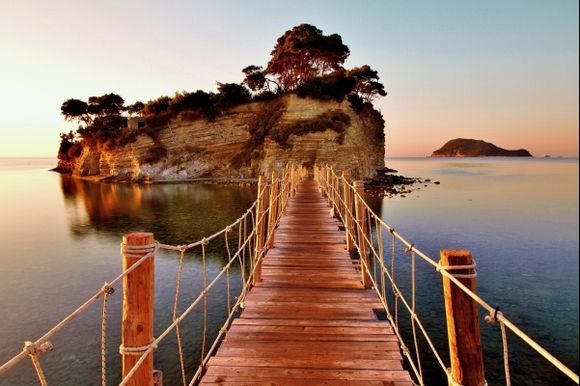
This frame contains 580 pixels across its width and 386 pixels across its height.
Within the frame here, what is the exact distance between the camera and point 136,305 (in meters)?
2.17

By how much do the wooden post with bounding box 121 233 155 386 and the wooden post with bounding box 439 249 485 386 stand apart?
6.00 ft

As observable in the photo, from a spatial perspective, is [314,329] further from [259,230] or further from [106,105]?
[106,105]

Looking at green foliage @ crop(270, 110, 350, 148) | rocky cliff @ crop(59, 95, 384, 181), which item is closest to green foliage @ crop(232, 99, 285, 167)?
rocky cliff @ crop(59, 95, 384, 181)

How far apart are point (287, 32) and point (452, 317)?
4913 centimetres

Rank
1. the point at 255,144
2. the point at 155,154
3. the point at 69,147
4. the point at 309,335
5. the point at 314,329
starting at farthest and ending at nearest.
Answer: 1. the point at 69,147
2. the point at 155,154
3. the point at 255,144
4. the point at 314,329
5. the point at 309,335

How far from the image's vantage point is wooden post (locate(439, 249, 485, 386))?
2.05 metres

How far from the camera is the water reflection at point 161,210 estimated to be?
18.9 meters

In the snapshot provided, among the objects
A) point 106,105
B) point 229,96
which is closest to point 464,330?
point 229,96

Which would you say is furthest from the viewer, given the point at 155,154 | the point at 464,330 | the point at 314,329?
the point at 155,154

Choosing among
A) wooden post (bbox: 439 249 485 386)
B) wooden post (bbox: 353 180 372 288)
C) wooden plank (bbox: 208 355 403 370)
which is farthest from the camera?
wooden post (bbox: 353 180 372 288)

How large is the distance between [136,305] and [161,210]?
23.4 m

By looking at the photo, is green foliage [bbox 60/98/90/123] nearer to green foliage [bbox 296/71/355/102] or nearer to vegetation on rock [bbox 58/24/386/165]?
vegetation on rock [bbox 58/24/386/165]

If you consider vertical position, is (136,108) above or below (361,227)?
above

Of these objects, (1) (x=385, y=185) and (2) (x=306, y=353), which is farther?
(1) (x=385, y=185)
